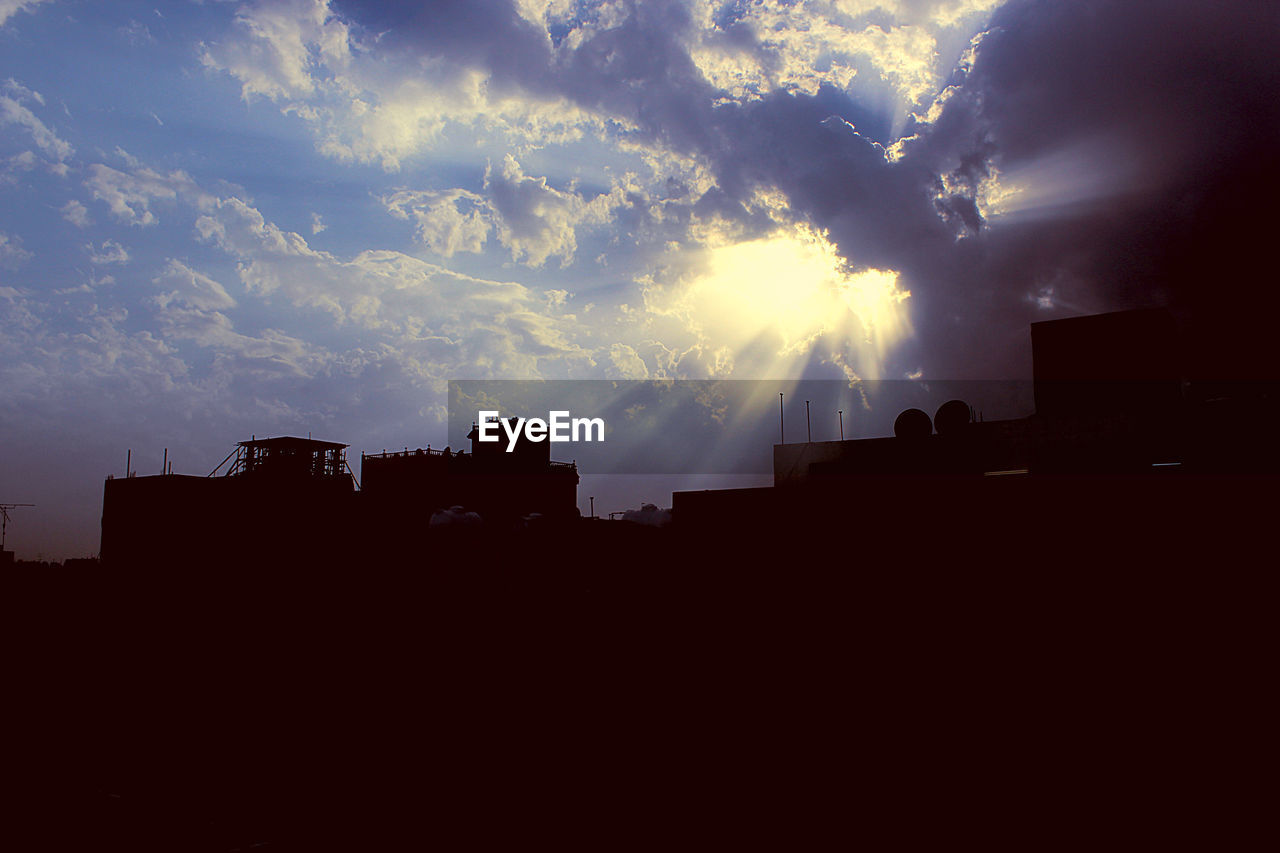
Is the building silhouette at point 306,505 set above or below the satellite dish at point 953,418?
below

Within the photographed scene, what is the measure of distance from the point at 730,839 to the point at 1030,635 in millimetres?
9889

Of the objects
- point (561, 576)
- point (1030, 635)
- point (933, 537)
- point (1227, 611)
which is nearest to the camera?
point (1227, 611)

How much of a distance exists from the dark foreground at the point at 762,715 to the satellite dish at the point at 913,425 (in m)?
7.85

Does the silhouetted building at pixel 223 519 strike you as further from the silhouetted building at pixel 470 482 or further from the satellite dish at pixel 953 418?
the satellite dish at pixel 953 418

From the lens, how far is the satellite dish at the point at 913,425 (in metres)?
29.0

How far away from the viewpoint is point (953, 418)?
2839cm

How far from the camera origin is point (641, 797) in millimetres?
17750

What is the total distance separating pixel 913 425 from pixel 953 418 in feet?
5.23

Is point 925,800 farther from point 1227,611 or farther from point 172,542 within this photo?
point 172,542

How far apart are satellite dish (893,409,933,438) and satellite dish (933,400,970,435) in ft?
1.86

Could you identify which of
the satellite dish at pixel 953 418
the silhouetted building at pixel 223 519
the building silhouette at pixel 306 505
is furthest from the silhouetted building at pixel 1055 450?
the silhouetted building at pixel 223 519

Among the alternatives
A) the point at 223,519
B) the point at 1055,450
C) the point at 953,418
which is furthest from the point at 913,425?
the point at 223,519

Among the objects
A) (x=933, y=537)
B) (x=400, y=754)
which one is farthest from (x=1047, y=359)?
(x=400, y=754)

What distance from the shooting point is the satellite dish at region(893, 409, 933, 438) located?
1142 inches
